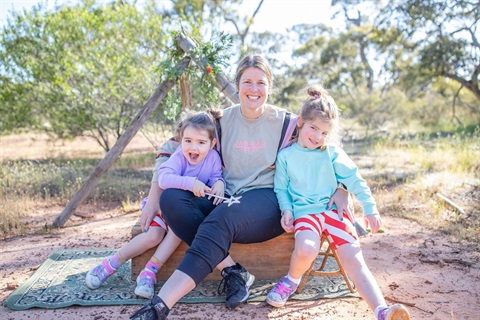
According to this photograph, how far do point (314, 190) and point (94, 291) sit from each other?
163 cm

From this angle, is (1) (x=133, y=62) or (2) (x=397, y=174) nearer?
(2) (x=397, y=174)

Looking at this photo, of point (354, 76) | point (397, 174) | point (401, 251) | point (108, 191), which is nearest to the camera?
point (401, 251)

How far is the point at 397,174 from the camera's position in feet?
23.0

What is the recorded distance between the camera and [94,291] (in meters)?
2.90

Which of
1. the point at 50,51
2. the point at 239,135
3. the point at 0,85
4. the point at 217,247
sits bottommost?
the point at 217,247

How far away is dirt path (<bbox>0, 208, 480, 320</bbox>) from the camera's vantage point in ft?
8.55

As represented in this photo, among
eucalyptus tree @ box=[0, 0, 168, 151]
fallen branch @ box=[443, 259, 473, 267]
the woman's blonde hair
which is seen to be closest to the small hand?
the woman's blonde hair

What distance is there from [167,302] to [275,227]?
2.93 ft

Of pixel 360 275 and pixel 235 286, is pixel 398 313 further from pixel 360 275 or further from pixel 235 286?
pixel 235 286

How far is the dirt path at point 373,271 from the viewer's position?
2.61m

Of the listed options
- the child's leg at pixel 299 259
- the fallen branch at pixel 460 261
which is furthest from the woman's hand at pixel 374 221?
the fallen branch at pixel 460 261

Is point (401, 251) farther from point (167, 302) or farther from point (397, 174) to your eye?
point (397, 174)

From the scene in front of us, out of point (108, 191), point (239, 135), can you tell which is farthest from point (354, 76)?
point (239, 135)

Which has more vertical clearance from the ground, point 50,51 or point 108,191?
point 50,51
